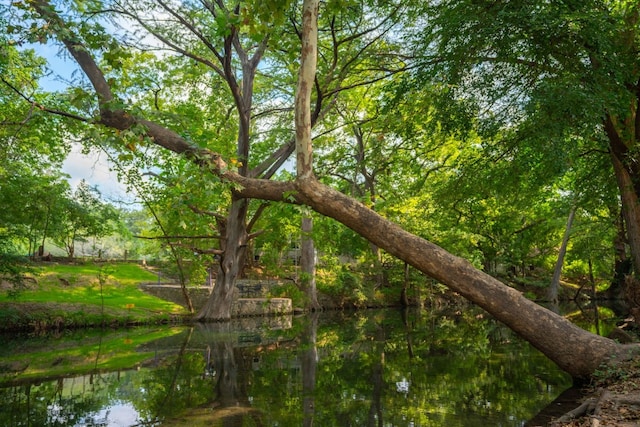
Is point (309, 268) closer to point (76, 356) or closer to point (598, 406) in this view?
point (76, 356)

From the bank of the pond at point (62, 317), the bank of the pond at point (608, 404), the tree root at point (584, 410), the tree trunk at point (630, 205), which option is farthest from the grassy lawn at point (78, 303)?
the tree trunk at point (630, 205)

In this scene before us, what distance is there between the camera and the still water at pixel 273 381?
5316 mm

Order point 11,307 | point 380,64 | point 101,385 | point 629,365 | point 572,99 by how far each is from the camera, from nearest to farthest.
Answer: point 629,365, point 101,385, point 572,99, point 380,64, point 11,307

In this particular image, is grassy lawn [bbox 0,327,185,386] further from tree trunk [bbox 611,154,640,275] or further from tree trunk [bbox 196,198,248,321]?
tree trunk [bbox 611,154,640,275]

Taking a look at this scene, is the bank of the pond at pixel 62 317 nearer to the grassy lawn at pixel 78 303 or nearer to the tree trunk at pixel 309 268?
the grassy lawn at pixel 78 303

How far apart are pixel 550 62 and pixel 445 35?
85.7 inches

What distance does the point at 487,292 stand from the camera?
Answer: 7.28 m

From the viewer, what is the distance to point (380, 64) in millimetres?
12023

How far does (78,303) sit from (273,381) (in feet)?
38.7

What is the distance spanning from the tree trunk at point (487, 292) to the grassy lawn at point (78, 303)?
35.6ft

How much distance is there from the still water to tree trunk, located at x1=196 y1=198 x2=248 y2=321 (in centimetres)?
458

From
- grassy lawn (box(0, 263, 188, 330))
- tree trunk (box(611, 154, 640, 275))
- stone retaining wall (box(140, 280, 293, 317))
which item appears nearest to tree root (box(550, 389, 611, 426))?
tree trunk (box(611, 154, 640, 275))

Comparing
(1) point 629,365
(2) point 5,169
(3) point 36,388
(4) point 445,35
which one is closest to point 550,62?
(4) point 445,35

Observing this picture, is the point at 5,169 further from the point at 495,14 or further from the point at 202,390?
the point at 495,14
